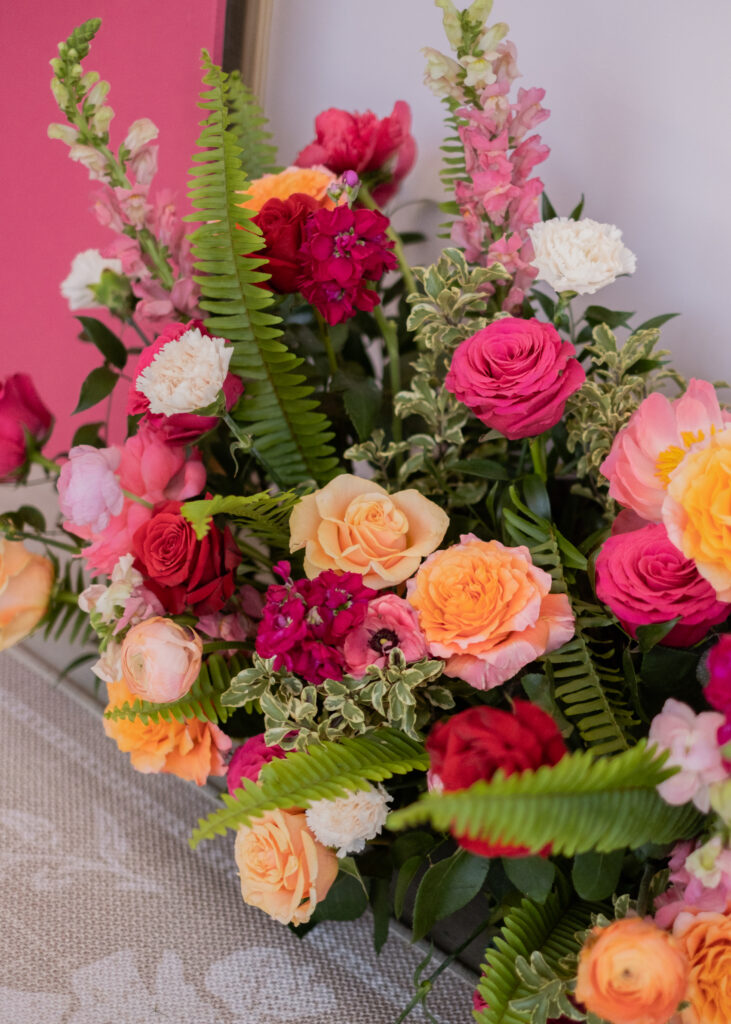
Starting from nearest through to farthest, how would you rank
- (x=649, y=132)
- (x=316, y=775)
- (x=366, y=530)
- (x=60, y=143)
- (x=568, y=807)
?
(x=568, y=807) < (x=316, y=775) < (x=366, y=530) < (x=649, y=132) < (x=60, y=143)

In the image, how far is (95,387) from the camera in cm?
75

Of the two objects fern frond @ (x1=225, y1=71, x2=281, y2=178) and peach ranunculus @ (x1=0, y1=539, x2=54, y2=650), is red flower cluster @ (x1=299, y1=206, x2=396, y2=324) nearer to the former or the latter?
fern frond @ (x1=225, y1=71, x2=281, y2=178)

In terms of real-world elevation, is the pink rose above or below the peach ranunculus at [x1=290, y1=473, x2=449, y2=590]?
above

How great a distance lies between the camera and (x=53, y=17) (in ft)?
3.15

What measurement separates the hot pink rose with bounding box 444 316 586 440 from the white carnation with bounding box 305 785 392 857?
24 cm

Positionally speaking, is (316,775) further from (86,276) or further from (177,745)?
(86,276)

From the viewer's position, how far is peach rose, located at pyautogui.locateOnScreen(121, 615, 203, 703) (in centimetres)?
55

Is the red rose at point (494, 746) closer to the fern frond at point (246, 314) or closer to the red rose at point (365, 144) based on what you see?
the fern frond at point (246, 314)

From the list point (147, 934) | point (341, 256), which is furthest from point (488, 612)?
point (147, 934)

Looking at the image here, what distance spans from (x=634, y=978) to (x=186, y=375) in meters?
0.42

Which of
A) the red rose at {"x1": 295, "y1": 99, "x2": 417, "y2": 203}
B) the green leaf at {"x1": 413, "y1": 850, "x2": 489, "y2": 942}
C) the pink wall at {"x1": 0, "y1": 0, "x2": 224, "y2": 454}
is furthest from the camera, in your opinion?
the pink wall at {"x1": 0, "y1": 0, "x2": 224, "y2": 454}

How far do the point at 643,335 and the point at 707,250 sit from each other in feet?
0.35

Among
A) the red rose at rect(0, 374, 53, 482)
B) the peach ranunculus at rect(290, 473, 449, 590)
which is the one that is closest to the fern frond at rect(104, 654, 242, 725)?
the peach ranunculus at rect(290, 473, 449, 590)

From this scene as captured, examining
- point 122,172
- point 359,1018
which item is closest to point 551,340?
point 122,172
